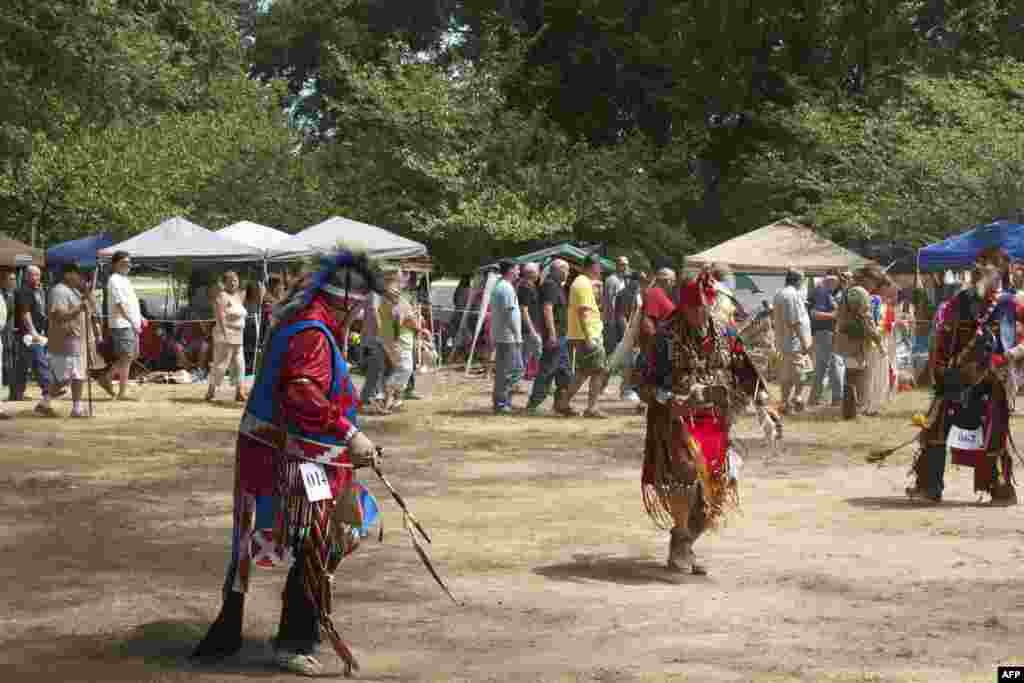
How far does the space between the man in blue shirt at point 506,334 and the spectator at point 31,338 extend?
488 cm

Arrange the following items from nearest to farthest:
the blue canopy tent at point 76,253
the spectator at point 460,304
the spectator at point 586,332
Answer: the spectator at point 586,332 → the blue canopy tent at point 76,253 → the spectator at point 460,304

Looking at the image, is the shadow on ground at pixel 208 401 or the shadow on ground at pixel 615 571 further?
the shadow on ground at pixel 208 401


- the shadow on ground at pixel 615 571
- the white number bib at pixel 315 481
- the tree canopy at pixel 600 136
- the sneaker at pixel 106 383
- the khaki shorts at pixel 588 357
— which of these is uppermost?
the tree canopy at pixel 600 136

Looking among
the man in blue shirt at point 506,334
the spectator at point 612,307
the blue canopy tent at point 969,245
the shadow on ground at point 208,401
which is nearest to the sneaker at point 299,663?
the man in blue shirt at point 506,334

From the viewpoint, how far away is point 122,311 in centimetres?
1855

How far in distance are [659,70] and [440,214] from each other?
7996 mm

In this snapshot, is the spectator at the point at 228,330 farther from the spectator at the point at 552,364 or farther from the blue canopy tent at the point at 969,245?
the blue canopy tent at the point at 969,245

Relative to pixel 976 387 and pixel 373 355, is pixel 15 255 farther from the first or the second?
pixel 976 387

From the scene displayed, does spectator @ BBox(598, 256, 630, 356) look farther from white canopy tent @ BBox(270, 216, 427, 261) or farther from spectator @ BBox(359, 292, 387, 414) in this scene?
spectator @ BBox(359, 292, 387, 414)

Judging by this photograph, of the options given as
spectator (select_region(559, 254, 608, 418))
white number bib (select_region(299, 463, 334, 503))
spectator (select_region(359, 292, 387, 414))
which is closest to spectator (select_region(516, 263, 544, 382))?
spectator (select_region(559, 254, 608, 418))

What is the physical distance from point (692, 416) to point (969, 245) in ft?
52.6

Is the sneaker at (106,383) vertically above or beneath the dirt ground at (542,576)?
above

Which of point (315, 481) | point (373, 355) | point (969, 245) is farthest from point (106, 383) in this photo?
point (315, 481)

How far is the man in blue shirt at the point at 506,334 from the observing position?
1816 centimetres
